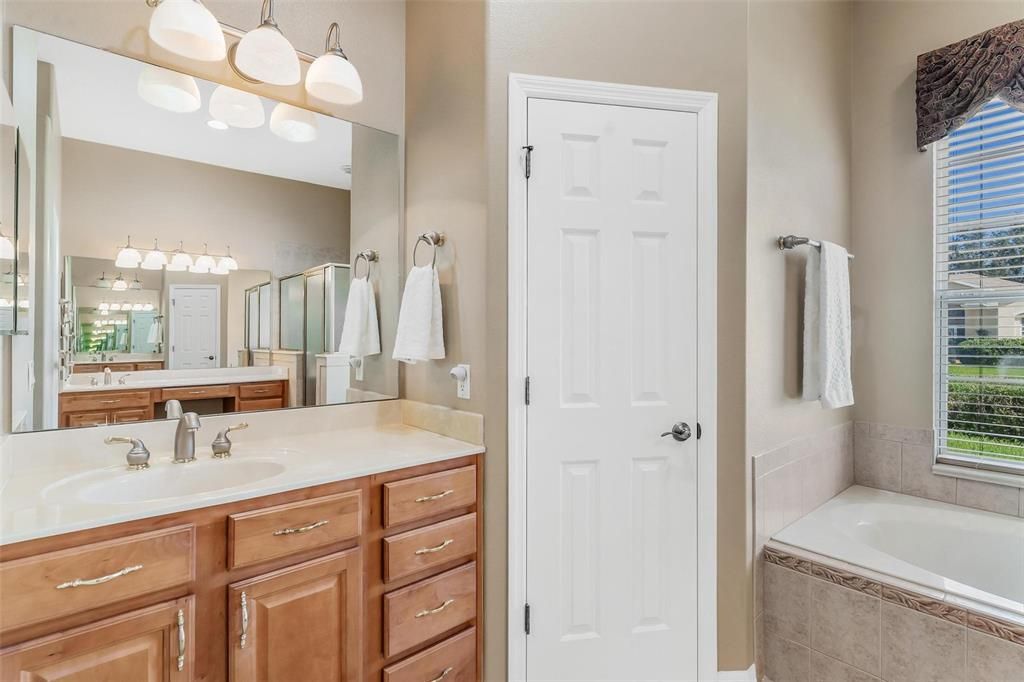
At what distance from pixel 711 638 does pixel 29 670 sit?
6.29 feet

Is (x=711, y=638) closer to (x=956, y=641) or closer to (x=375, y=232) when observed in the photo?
(x=956, y=641)

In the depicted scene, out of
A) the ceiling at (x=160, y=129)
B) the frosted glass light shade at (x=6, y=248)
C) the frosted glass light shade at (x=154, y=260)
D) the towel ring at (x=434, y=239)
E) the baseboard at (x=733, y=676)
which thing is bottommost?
the baseboard at (x=733, y=676)

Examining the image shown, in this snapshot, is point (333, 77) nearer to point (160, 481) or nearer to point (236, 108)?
point (236, 108)

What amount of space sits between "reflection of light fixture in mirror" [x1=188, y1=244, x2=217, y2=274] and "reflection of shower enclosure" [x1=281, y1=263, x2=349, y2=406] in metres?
0.24

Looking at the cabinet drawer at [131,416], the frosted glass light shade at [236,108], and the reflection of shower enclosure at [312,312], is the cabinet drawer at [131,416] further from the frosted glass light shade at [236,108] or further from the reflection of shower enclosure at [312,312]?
the frosted glass light shade at [236,108]

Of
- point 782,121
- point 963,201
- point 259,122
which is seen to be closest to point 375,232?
point 259,122

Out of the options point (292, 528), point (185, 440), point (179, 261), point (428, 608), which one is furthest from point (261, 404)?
point (428, 608)

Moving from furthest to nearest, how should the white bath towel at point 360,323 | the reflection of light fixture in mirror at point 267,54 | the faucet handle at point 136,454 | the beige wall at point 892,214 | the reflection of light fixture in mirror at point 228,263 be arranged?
the beige wall at point 892,214, the white bath towel at point 360,323, the reflection of light fixture in mirror at point 228,263, the reflection of light fixture in mirror at point 267,54, the faucet handle at point 136,454

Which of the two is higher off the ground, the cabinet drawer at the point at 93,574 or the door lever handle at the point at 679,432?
the door lever handle at the point at 679,432

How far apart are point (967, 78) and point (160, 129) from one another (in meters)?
3.27

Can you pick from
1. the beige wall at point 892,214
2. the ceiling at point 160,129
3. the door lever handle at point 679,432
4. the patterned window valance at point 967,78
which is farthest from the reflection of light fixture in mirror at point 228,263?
the patterned window valance at point 967,78

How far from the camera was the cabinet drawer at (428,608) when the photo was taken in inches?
Result: 58.9

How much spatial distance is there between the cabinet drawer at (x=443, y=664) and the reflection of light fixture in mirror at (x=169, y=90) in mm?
1866

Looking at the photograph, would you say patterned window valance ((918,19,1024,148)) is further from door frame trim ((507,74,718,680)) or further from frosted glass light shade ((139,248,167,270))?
frosted glass light shade ((139,248,167,270))
